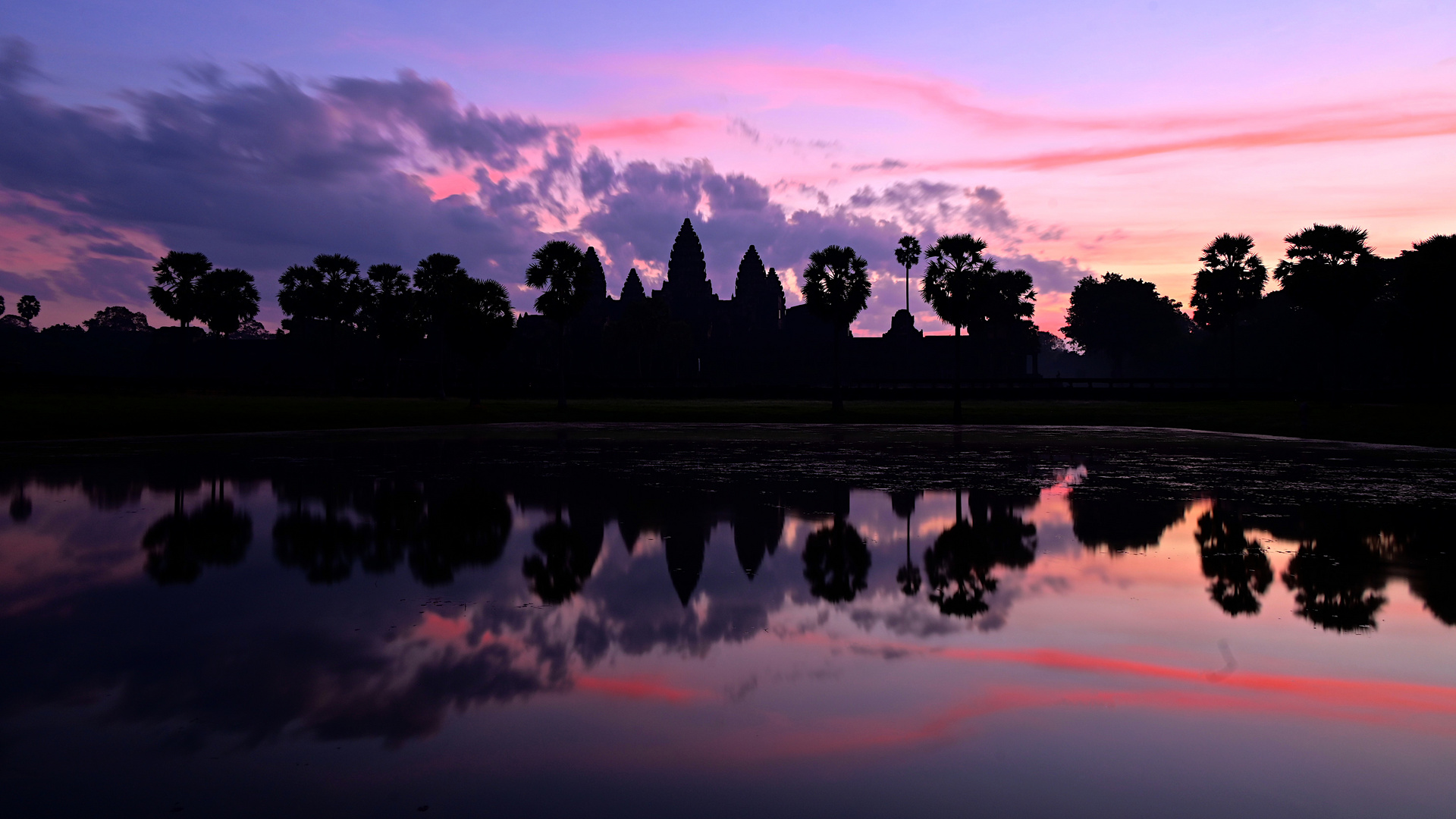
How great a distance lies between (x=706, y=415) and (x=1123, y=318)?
86084mm

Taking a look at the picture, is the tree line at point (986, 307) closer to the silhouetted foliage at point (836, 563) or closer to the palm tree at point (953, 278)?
the palm tree at point (953, 278)

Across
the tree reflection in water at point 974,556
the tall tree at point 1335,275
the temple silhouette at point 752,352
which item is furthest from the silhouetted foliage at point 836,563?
the temple silhouette at point 752,352

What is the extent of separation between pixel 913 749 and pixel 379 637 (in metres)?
3.64

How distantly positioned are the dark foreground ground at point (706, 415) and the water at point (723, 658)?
1851 cm

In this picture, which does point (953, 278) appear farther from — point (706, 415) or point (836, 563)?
point (836, 563)

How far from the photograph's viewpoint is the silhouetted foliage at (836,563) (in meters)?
7.25

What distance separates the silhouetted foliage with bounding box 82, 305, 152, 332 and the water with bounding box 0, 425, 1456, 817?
603ft

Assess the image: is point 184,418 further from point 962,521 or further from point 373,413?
point 962,521

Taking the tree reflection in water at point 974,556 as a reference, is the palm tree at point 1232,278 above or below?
above

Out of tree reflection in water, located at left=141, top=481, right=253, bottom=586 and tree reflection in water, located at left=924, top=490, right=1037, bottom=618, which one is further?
tree reflection in water, located at left=141, top=481, right=253, bottom=586

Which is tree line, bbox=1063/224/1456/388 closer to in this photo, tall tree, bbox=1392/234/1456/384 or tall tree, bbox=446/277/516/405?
tall tree, bbox=1392/234/1456/384

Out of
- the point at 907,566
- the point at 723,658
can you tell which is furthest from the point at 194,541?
the point at 907,566

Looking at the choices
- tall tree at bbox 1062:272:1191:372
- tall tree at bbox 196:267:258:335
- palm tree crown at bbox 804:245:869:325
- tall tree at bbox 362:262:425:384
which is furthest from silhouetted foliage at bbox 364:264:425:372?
tall tree at bbox 1062:272:1191:372

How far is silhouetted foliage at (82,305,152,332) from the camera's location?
162m
